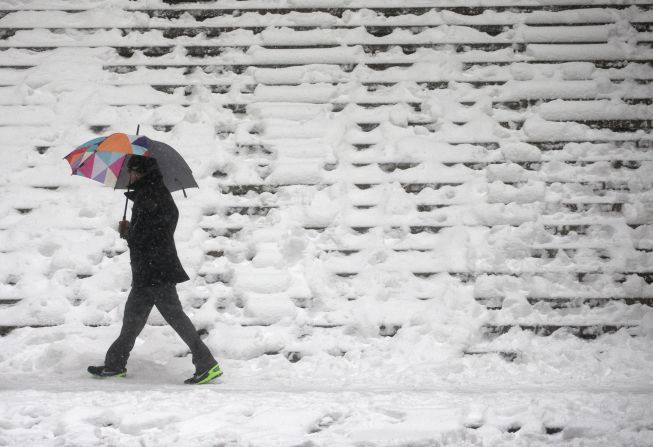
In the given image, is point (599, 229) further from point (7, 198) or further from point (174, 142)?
point (7, 198)

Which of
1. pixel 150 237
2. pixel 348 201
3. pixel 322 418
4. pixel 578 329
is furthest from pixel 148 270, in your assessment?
pixel 578 329

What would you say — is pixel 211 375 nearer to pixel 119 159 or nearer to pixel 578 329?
pixel 119 159

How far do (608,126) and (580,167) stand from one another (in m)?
0.47

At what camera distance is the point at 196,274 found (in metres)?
4.66

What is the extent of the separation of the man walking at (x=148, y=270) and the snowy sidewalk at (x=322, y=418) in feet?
1.28

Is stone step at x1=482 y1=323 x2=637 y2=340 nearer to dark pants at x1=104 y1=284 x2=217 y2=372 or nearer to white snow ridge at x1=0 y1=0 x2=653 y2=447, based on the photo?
white snow ridge at x1=0 y1=0 x2=653 y2=447

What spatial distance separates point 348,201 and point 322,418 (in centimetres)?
204

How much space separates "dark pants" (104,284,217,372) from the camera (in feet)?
12.9

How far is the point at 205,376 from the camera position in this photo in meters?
3.92

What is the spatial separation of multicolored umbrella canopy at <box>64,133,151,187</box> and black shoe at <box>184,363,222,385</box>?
1367 mm

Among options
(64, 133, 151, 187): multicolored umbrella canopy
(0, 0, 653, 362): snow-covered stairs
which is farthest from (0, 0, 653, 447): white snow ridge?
(64, 133, 151, 187): multicolored umbrella canopy

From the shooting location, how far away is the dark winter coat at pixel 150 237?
398 cm

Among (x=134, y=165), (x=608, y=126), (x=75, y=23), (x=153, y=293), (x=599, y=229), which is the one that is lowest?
(x=153, y=293)

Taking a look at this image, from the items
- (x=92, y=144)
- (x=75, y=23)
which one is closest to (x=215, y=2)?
(x=75, y=23)
